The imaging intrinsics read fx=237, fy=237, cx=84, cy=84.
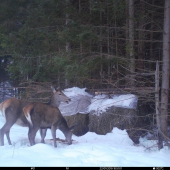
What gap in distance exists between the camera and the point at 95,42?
422 inches

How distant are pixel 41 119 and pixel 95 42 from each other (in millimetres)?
4759

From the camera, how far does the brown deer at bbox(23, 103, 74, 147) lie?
740cm

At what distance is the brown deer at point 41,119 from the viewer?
740cm

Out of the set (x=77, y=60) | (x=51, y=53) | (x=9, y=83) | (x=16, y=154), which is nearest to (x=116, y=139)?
(x=77, y=60)

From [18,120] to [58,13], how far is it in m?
6.54

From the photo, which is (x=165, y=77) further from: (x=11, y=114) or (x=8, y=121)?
(x=8, y=121)

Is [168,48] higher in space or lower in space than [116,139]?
higher

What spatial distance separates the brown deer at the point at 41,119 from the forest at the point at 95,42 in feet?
6.56

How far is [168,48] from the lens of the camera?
7.96 metres

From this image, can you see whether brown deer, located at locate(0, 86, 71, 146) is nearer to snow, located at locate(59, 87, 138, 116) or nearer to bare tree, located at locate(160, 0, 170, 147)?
snow, located at locate(59, 87, 138, 116)

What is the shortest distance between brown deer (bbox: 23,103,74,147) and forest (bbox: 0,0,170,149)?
2000 mm

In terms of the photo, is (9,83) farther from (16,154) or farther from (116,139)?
(16,154)

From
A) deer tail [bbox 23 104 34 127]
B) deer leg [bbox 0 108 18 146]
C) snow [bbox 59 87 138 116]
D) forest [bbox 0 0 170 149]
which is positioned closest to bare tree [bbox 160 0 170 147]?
forest [bbox 0 0 170 149]

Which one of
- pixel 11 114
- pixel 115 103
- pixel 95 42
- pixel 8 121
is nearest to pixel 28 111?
pixel 11 114
